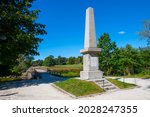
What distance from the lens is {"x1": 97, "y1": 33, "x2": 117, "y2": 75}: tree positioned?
1665 inches

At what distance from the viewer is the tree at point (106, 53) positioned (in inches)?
1665

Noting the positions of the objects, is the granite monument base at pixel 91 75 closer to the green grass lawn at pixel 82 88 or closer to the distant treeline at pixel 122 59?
the green grass lawn at pixel 82 88

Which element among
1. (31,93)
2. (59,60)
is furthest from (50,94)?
(59,60)

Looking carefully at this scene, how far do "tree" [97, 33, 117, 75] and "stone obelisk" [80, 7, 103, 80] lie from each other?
21.8 meters

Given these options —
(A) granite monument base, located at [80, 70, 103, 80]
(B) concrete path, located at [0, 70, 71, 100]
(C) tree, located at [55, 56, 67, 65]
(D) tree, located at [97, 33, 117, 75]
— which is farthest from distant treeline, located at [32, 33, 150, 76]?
(C) tree, located at [55, 56, 67, 65]

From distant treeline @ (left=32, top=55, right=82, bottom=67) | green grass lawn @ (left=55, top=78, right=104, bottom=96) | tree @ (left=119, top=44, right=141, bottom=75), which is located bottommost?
green grass lawn @ (left=55, top=78, right=104, bottom=96)

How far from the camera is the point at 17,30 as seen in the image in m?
20.5

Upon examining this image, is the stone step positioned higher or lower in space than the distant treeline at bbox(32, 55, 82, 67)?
lower

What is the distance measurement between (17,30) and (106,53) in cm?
2550

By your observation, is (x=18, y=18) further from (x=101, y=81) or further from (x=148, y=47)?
(x=148, y=47)

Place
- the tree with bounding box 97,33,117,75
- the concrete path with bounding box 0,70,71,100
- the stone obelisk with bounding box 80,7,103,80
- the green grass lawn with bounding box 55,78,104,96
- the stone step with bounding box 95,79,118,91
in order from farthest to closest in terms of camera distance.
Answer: the tree with bounding box 97,33,117,75 < the stone obelisk with bounding box 80,7,103,80 < the stone step with bounding box 95,79,118,91 < the green grass lawn with bounding box 55,78,104,96 < the concrete path with bounding box 0,70,71,100

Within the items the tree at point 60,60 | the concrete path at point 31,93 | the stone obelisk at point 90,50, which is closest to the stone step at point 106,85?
the stone obelisk at point 90,50

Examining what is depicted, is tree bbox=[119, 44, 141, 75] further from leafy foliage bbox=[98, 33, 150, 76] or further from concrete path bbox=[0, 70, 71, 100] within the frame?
concrete path bbox=[0, 70, 71, 100]

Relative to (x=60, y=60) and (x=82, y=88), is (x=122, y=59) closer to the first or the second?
(x=82, y=88)
